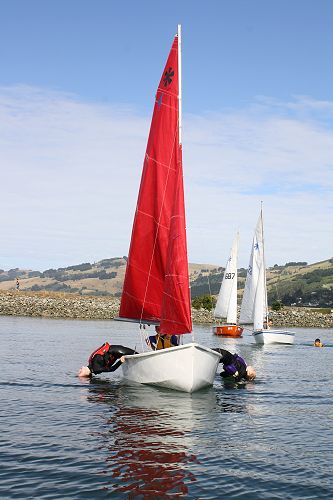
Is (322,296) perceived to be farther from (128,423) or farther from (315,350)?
(128,423)

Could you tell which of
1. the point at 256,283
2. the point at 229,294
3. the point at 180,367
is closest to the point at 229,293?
the point at 229,294

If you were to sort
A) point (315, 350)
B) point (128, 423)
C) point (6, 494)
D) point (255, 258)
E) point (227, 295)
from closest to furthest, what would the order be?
point (6, 494) < point (128, 423) < point (315, 350) < point (255, 258) < point (227, 295)

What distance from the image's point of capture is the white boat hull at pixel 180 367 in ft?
74.9

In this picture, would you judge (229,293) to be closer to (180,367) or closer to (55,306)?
(55,306)

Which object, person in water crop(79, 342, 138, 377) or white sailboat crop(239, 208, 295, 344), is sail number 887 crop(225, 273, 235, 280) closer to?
white sailboat crop(239, 208, 295, 344)

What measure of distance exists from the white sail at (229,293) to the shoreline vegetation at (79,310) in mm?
17917

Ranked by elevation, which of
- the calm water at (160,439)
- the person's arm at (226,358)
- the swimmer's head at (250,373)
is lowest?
the calm water at (160,439)

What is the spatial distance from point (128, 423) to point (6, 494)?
7338mm

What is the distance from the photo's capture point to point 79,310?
9625cm

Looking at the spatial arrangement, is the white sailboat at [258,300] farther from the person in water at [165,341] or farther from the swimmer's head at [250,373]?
the person in water at [165,341]

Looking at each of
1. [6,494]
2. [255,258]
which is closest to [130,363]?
[6,494]

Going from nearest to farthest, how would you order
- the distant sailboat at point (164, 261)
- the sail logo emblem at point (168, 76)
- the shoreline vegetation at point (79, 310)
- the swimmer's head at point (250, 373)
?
the distant sailboat at point (164, 261) → the sail logo emblem at point (168, 76) → the swimmer's head at point (250, 373) → the shoreline vegetation at point (79, 310)

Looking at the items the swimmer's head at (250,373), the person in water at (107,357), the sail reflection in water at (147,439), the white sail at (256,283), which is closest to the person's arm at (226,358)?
the swimmer's head at (250,373)

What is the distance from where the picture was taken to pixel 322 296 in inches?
6890
